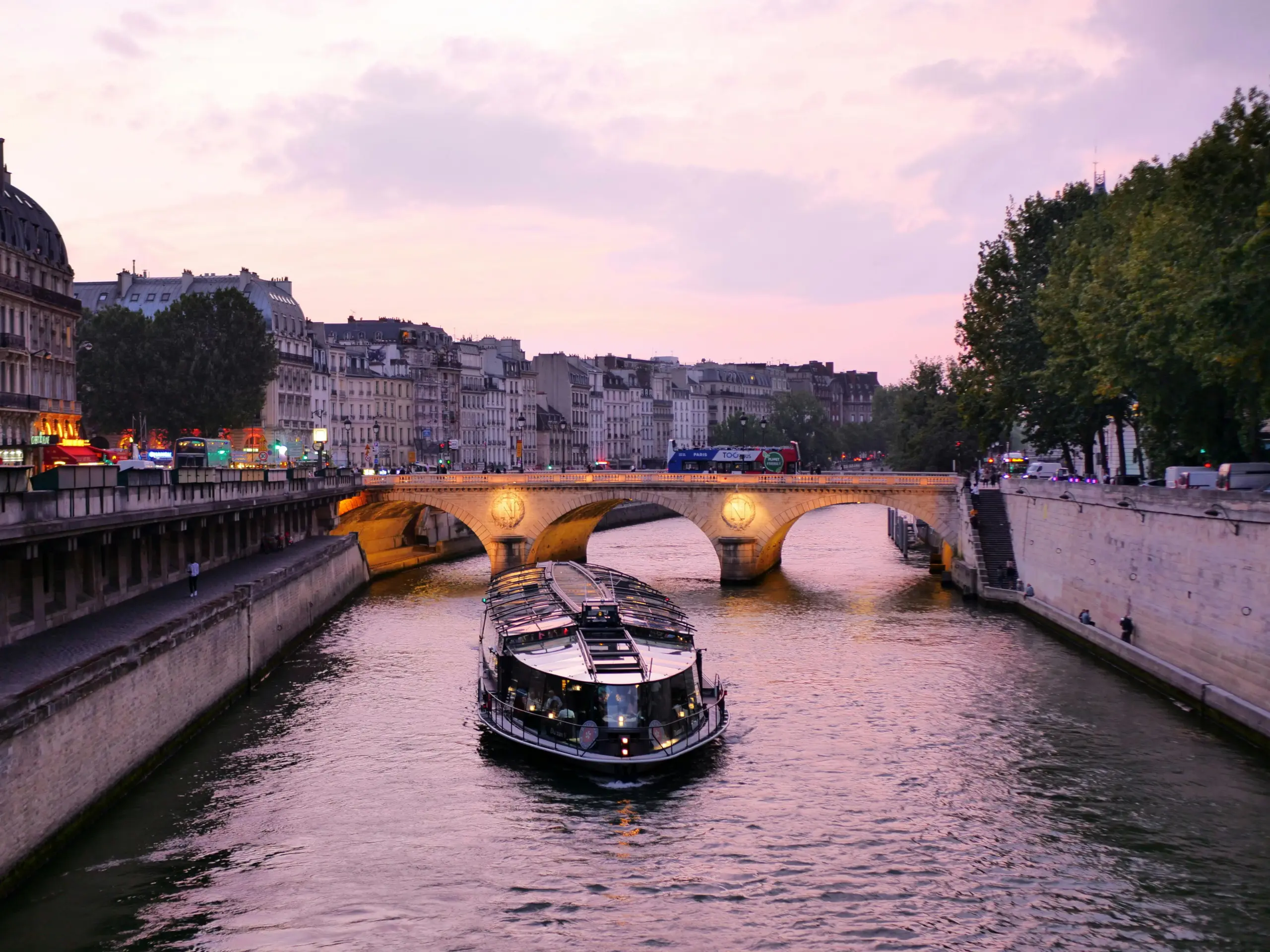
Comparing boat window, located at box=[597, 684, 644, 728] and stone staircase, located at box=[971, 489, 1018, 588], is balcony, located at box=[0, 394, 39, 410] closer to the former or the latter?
stone staircase, located at box=[971, 489, 1018, 588]

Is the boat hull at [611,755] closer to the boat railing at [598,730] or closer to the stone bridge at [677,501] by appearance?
the boat railing at [598,730]

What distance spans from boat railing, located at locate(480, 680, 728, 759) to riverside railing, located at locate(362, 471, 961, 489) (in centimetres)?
4071

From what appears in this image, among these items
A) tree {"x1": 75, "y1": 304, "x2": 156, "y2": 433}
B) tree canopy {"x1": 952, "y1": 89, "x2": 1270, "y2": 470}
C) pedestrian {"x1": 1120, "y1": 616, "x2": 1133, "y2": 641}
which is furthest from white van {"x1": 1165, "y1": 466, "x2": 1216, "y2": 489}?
tree {"x1": 75, "y1": 304, "x2": 156, "y2": 433}

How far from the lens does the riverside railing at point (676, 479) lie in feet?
264

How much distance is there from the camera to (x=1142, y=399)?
56.9 m

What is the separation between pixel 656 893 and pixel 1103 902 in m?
8.53

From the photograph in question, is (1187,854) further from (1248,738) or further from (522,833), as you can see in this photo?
(522,833)

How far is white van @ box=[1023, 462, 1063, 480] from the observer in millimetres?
87625

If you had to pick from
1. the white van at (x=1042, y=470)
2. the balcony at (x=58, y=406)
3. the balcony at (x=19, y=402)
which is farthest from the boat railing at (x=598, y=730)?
the balcony at (x=58, y=406)

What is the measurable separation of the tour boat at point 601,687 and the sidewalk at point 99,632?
30.9 ft

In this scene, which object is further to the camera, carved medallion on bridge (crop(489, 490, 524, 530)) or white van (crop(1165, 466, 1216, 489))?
carved medallion on bridge (crop(489, 490, 524, 530))

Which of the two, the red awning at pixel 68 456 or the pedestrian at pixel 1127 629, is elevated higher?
the red awning at pixel 68 456

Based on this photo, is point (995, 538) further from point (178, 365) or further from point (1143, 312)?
point (178, 365)

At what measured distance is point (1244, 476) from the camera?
153 feet
